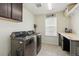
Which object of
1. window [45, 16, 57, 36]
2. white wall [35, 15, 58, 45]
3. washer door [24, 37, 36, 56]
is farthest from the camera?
white wall [35, 15, 58, 45]

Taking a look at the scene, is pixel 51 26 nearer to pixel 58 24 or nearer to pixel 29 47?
pixel 58 24

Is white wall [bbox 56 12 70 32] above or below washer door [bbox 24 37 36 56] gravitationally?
above

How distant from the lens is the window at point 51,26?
4265 mm

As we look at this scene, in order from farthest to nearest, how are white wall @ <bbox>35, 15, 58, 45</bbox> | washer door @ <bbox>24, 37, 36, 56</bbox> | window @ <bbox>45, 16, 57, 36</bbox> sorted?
white wall @ <bbox>35, 15, 58, 45</bbox>, window @ <bbox>45, 16, 57, 36</bbox>, washer door @ <bbox>24, 37, 36, 56</bbox>

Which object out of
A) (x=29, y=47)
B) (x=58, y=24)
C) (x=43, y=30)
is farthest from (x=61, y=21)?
(x=29, y=47)

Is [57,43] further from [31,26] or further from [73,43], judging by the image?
[73,43]

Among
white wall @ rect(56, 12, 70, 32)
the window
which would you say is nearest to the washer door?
the window

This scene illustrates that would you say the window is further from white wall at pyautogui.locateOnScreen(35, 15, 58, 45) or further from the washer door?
the washer door

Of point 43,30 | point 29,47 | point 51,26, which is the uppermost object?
point 51,26

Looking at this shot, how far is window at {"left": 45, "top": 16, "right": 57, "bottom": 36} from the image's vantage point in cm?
427

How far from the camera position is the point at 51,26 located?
4.28 m

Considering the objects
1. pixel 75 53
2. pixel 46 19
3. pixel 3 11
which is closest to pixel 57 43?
pixel 46 19

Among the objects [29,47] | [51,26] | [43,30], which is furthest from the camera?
[43,30]

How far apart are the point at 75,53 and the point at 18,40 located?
4.81 feet
